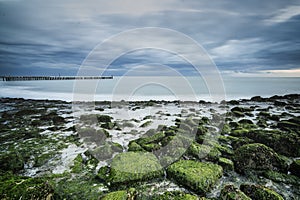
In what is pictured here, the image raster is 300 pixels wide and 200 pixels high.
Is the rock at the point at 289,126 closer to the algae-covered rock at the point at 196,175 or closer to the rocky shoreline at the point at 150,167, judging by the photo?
the rocky shoreline at the point at 150,167

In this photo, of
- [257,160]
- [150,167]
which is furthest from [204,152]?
[150,167]

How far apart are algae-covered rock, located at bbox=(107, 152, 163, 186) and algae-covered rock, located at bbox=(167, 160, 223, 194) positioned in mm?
324

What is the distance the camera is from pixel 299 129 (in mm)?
6160

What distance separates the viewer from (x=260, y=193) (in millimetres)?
2707

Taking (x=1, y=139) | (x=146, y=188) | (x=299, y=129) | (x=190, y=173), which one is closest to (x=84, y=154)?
(x=146, y=188)

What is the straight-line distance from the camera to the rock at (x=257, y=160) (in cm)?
372

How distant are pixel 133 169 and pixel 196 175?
1.20m

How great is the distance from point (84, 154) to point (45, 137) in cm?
211

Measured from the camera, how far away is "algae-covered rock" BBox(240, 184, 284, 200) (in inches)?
105

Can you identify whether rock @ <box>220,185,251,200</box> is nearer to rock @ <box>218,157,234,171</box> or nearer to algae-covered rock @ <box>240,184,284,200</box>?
algae-covered rock @ <box>240,184,284,200</box>

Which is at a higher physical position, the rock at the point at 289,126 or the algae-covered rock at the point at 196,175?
the rock at the point at 289,126

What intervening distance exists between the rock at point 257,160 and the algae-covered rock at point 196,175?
0.62m

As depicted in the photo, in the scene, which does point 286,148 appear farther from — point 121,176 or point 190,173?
point 121,176

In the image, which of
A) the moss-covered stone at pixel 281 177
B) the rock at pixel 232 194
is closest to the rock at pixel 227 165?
the moss-covered stone at pixel 281 177
